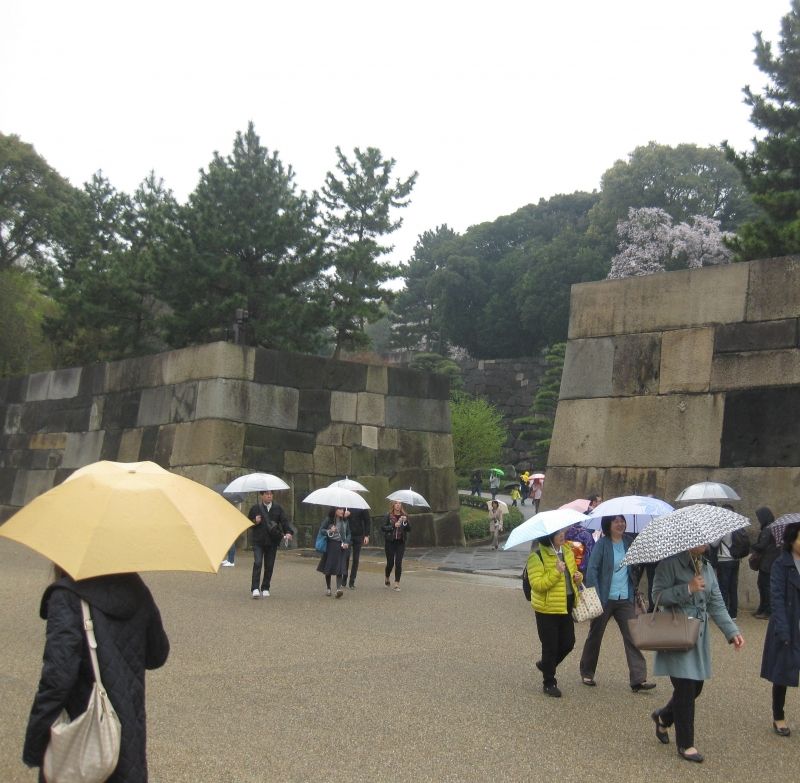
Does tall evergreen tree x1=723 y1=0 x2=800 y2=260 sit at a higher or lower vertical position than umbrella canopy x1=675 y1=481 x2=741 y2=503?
higher

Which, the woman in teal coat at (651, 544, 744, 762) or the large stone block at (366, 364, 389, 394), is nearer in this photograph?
the woman in teal coat at (651, 544, 744, 762)

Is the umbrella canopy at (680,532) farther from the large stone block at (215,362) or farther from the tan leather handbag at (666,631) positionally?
the large stone block at (215,362)

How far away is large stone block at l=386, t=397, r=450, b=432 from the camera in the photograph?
917 inches

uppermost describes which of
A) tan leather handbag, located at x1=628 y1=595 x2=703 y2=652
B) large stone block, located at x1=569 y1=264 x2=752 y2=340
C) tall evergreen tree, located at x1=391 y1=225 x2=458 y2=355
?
tall evergreen tree, located at x1=391 y1=225 x2=458 y2=355

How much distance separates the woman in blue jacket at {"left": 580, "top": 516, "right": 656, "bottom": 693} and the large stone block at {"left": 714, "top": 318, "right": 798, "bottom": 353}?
6.09 m

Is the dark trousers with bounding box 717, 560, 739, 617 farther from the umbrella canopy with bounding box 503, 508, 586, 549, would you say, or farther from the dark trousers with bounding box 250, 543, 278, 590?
the dark trousers with bounding box 250, 543, 278, 590

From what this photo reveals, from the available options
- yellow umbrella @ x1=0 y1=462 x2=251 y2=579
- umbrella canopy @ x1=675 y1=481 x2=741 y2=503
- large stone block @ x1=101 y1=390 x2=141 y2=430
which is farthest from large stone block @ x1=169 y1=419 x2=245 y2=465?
yellow umbrella @ x1=0 y1=462 x2=251 y2=579

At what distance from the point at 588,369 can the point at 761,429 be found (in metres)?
2.83

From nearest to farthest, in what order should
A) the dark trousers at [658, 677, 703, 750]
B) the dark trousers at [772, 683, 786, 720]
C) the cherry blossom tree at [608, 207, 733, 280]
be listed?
the dark trousers at [658, 677, 703, 750] < the dark trousers at [772, 683, 786, 720] < the cherry blossom tree at [608, 207, 733, 280]

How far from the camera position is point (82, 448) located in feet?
79.8

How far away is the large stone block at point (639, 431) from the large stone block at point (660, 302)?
43.7 inches

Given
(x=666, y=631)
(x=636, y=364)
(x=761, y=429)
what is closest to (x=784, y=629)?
(x=666, y=631)

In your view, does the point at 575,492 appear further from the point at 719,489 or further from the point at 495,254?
the point at 495,254

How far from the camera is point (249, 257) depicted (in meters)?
25.6
